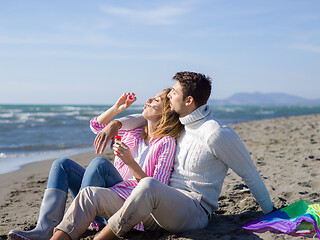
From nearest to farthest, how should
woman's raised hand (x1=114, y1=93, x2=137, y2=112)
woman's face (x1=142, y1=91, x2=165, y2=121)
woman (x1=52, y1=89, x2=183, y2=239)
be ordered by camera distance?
woman (x1=52, y1=89, x2=183, y2=239) < woman's face (x1=142, y1=91, x2=165, y2=121) < woman's raised hand (x1=114, y1=93, x2=137, y2=112)

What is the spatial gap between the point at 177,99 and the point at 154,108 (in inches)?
11.9

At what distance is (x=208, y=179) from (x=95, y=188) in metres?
0.82

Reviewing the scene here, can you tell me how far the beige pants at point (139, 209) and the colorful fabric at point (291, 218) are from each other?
1.43 feet

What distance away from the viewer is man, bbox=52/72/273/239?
2.43 metres

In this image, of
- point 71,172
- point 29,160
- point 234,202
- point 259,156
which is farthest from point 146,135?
point 29,160

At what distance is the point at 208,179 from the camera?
Answer: 8.95 ft

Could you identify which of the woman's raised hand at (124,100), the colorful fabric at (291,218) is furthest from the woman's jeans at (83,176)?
the colorful fabric at (291,218)

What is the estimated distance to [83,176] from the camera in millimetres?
2979

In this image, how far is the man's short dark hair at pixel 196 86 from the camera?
2.78m

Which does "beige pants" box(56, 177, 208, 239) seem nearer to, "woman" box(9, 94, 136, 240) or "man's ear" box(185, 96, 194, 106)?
"woman" box(9, 94, 136, 240)

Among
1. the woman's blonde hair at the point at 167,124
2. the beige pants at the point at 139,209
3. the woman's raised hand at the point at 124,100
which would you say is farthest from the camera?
the woman's raised hand at the point at 124,100

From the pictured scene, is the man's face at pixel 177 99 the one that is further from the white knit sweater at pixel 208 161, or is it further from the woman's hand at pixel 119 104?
the woman's hand at pixel 119 104

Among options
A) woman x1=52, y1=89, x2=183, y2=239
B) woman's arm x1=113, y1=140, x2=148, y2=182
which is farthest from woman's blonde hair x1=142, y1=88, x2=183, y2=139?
woman's arm x1=113, y1=140, x2=148, y2=182

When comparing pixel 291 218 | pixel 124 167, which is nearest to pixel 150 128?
pixel 124 167
